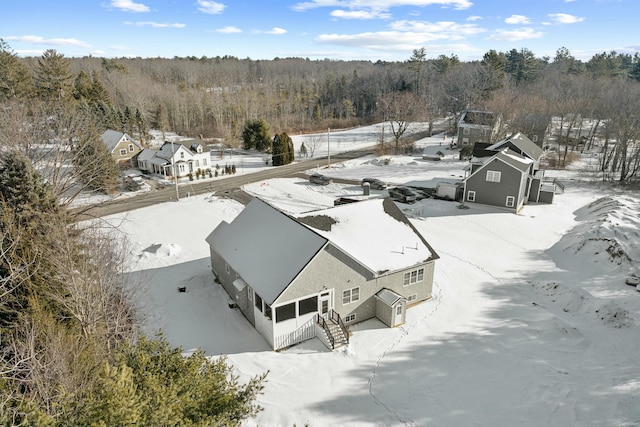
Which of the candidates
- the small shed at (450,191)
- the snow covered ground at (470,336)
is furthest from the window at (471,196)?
the snow covered ground at (470,336)

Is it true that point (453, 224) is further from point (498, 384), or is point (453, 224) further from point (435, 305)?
point (498, 384)

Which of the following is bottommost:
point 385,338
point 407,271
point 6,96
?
point 385,338

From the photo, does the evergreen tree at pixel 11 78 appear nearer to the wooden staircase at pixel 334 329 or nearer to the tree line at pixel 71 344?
the tree line at pixel 71 344

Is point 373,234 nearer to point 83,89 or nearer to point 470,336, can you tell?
point 470,336

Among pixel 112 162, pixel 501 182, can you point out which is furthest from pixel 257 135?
pixel 501 182

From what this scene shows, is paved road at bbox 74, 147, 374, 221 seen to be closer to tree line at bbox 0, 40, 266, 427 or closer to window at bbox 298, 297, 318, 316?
tree line at bbox 0, 40, 266, 427

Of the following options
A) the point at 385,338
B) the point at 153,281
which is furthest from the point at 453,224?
the point at 153,281
